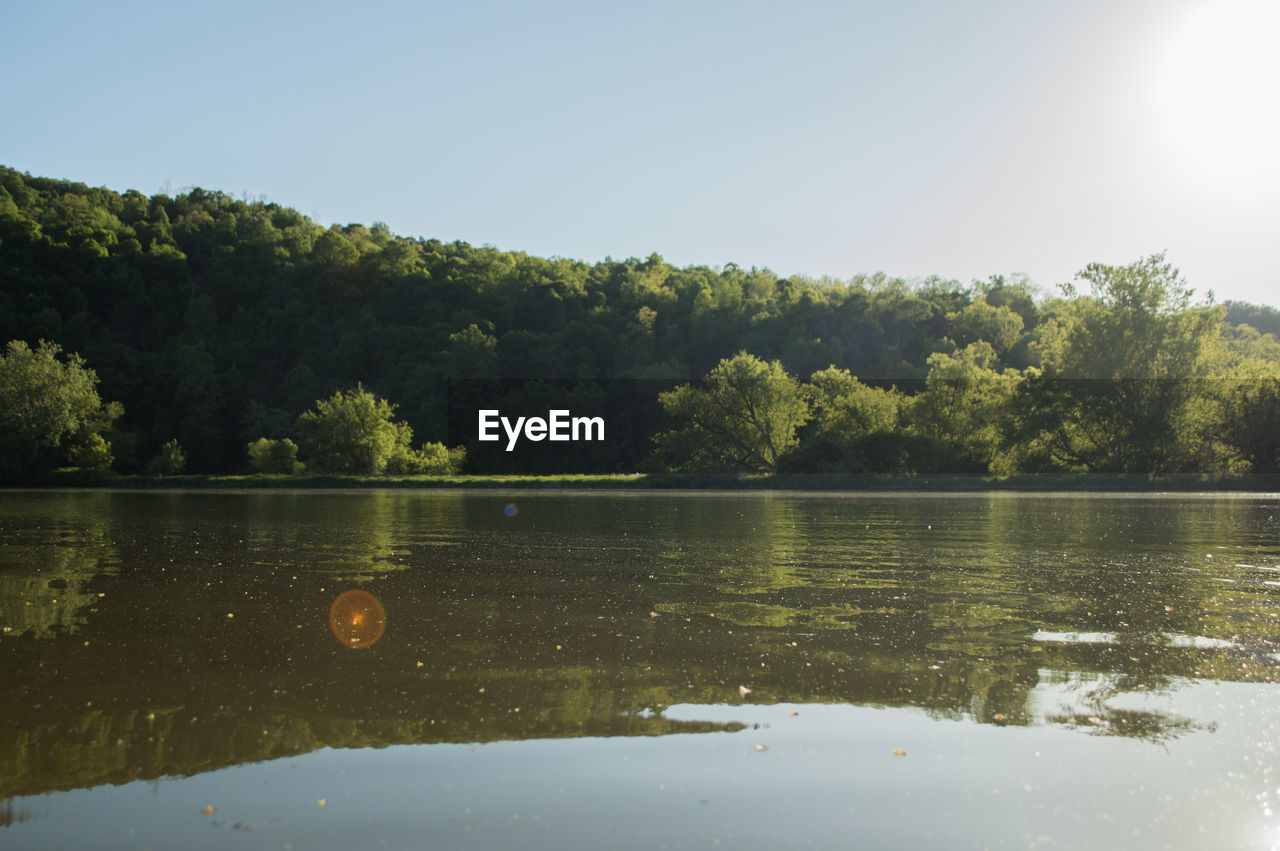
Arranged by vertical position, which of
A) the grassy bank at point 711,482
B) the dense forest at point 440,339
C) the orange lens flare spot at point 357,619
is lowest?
the grassy bank at point 711,482

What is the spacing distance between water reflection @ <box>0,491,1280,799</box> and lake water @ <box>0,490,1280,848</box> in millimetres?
40

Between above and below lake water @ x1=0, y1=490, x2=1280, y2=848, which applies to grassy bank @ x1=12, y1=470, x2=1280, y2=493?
below

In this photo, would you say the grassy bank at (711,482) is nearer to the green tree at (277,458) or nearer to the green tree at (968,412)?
the green tree at (277,458)

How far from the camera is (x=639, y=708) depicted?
528 cm

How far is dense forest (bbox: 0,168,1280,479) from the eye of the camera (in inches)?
2250

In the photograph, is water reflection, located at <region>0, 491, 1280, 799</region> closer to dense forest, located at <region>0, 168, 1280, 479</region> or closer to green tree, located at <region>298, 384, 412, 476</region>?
green tree, located at <region>298, 384, 412, 476</region>

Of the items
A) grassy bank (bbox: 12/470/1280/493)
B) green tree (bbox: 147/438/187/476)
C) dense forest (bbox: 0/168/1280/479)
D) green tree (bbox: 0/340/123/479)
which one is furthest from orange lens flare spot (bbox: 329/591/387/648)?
green tree (bbox: 147/438/187/476)

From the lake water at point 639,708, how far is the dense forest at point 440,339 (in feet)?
147

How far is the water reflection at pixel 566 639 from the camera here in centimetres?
498

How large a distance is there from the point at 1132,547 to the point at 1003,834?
13.4 meters

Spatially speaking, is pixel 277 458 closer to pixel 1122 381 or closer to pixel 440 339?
pixel 440 339

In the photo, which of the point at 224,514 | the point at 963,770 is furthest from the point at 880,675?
the point at 224,514

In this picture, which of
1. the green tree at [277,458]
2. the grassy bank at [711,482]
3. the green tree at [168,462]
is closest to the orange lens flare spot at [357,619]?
the grassy bank at [711,482]

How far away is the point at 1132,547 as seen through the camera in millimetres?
15055
